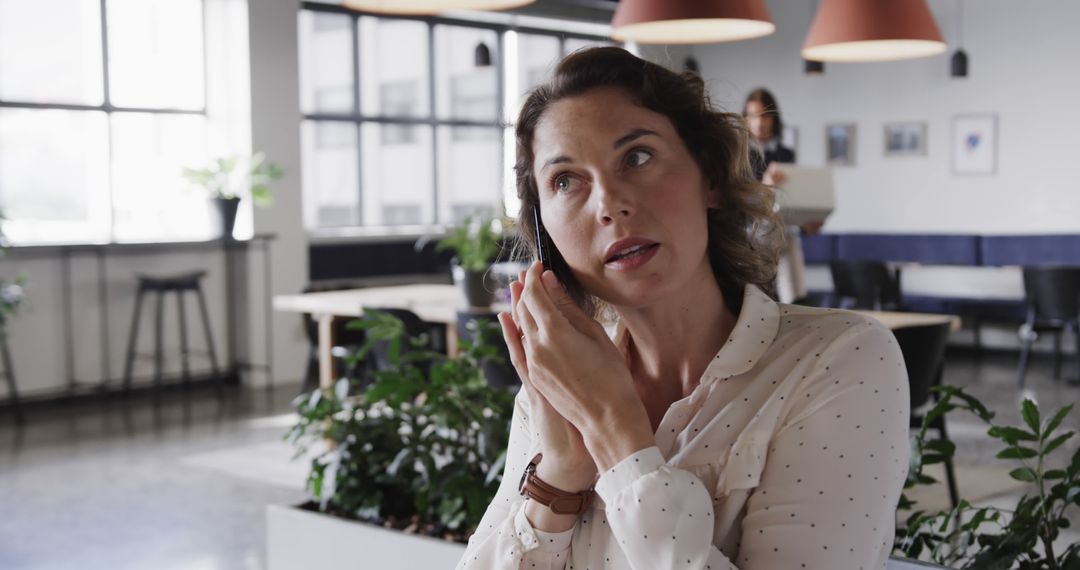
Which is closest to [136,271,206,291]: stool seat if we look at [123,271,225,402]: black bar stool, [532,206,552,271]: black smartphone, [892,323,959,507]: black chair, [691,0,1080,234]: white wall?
[123,271,225,402]: black bar stool

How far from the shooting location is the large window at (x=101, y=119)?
8445 mm

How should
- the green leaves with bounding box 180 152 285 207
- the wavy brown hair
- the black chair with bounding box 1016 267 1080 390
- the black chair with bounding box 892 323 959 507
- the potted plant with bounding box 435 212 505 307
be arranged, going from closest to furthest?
1. the wavy brown hair
2. the black chair with bounding box 892 323 959 507
3. the potted plant with bounding box 435 212 505 307
4. the black chair with bounding box 1016 267 1080 390
5. the green leaves with bounding box 180 152 285 207

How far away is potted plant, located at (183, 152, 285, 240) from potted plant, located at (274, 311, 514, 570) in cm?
588

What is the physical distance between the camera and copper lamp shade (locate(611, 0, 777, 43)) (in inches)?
144

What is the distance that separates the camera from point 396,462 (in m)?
3.04

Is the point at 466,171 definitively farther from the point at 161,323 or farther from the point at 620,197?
the point at 620,197

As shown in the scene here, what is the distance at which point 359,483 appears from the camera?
10.4 feet

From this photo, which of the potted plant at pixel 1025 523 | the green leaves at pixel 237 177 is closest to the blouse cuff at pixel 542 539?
the potted plant at pixel 1025 523

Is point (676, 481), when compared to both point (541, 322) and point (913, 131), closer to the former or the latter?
point (541, 322)

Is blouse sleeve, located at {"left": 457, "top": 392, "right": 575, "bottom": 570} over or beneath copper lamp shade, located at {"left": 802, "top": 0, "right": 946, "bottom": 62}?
beneath

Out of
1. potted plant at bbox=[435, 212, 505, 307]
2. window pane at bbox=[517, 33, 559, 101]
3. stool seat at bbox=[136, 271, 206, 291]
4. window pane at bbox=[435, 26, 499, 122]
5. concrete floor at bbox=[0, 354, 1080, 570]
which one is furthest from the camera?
window pane at bbox=[517, 33, 559, 101]

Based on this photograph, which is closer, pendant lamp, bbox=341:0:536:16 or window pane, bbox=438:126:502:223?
pendant lamp, bbox=341:0:536:16

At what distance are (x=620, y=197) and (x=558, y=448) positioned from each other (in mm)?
320

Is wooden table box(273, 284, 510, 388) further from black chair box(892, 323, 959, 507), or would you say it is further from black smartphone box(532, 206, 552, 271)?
black smartphone box(532, 206, 552, 271)
